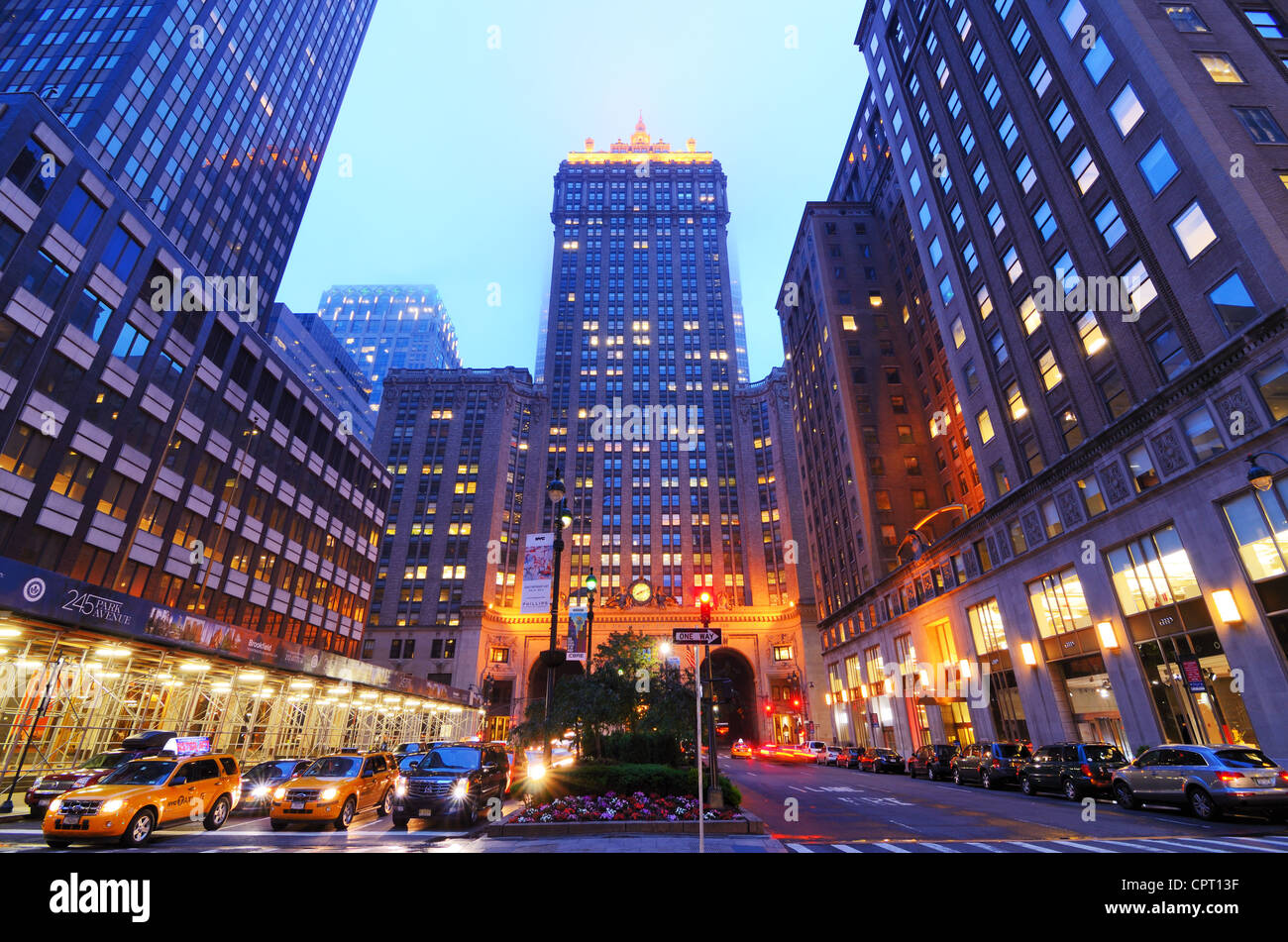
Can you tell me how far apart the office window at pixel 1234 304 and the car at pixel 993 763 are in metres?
18.8

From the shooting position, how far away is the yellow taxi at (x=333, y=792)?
1559 cm

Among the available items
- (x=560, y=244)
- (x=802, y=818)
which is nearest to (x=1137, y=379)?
(x=802, y=818)

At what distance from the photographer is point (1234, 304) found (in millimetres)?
24359

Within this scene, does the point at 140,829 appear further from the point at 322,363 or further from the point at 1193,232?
the point at 322,363

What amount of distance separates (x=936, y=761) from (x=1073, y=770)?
34.0ft

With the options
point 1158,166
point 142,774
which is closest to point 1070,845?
point 142,774

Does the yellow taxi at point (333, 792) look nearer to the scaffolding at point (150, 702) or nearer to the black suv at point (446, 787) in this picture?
the black suv at point (446, 787)

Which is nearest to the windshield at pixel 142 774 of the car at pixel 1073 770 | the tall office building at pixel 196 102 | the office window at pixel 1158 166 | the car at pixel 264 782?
the car at pixel 264 782

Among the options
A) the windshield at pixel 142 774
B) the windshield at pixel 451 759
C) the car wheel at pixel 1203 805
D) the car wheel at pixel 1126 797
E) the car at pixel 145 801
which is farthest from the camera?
the car wheel at pixel 1126 797

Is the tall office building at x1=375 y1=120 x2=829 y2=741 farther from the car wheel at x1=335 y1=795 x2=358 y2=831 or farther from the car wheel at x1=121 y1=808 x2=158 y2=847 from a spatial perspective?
the car wheel at x1=121 y1=808 x2=158 y2=847

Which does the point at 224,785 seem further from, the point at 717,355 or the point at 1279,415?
the point at 717,355

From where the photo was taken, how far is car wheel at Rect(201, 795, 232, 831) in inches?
613
